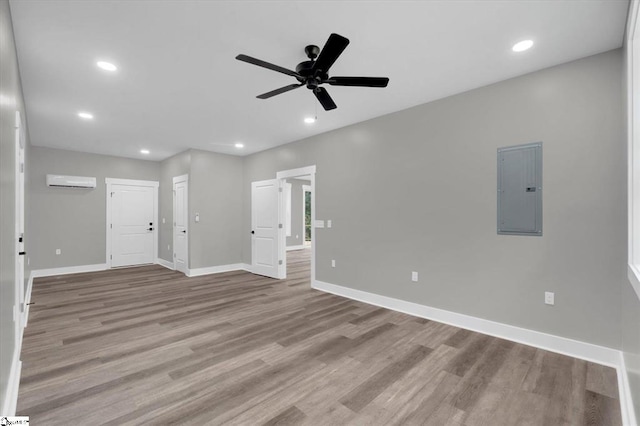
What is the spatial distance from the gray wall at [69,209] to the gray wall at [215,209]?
244cm

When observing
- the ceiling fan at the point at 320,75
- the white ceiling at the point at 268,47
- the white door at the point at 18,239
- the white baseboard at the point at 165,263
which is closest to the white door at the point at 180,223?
the white baseboard at the point at 165,263

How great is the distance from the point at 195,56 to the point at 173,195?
5152 mm

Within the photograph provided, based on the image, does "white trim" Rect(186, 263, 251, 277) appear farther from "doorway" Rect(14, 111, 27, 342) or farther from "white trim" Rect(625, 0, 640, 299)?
"white trim" Rect(625, 0, 640, 299)

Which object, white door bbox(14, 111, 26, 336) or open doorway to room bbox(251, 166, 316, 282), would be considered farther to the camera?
open doorway to room bbox(251, 166, 316, 282)

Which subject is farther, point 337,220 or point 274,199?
point 274,199

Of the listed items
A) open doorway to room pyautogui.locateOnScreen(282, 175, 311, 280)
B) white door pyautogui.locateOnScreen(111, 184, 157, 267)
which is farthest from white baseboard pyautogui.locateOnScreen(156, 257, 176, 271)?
open doorway to room pyautogui.locateOnScreen(282, 175, 311, 280)

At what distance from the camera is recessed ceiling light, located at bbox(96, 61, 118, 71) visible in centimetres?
282

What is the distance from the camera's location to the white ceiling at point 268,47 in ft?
6.89

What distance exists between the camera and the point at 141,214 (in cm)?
760

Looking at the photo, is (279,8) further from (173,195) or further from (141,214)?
(141,214)

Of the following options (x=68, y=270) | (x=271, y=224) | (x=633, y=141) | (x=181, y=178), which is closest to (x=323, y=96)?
(x=633, y=141)

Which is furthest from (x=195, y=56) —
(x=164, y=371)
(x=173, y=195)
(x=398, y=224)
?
(x=173, y=195)

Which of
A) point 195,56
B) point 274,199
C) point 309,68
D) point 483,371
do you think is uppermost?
point 195,56

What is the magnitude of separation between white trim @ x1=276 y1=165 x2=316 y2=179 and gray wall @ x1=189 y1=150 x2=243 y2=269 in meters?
1.51
